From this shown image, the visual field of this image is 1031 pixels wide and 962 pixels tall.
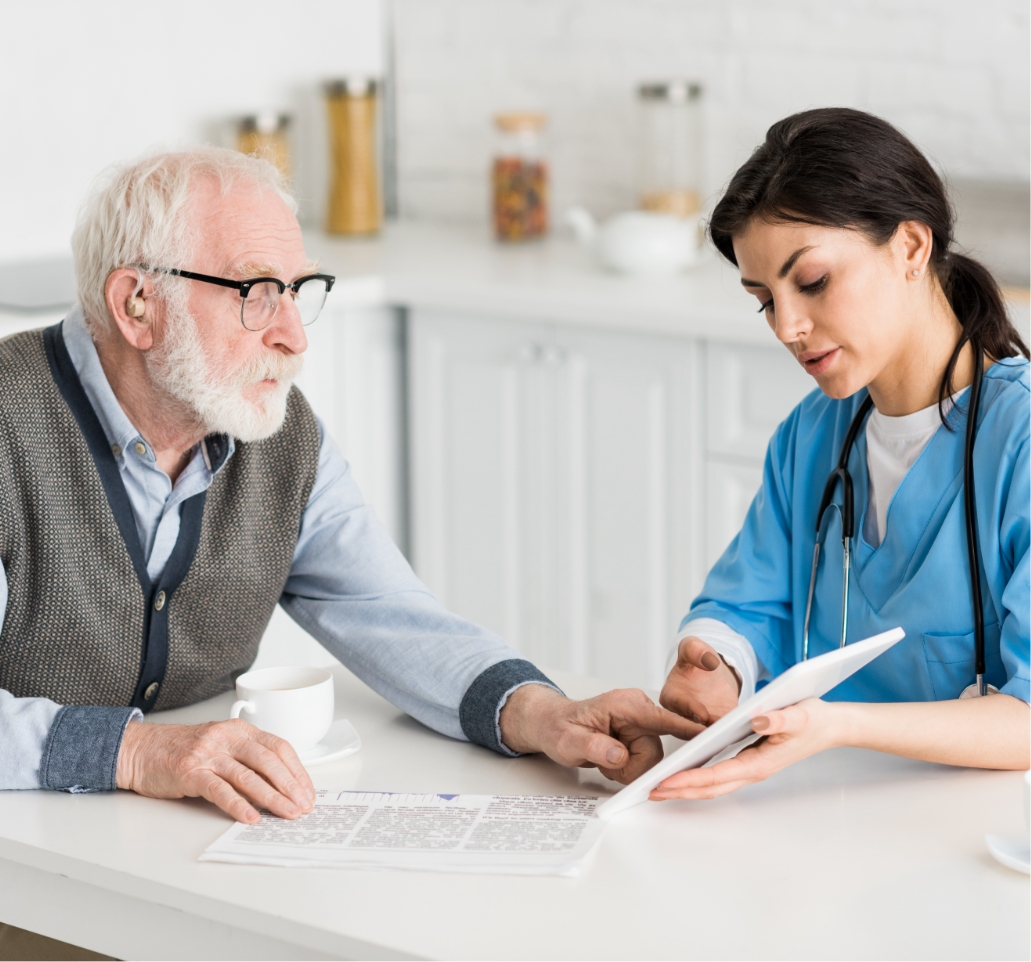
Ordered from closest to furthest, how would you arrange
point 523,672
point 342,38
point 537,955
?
point 537,955, point 523,672, point 342,38

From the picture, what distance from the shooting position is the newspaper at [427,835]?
43.3 inches

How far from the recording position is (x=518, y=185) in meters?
3.29

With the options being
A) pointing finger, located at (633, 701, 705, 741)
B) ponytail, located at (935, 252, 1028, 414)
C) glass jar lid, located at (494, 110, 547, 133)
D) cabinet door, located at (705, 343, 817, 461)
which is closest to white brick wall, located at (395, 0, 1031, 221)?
glass jar lid, located at (494, 110, 547, 133)

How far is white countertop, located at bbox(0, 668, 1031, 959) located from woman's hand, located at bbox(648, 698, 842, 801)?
0.03 metres

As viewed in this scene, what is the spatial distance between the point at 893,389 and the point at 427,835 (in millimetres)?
697

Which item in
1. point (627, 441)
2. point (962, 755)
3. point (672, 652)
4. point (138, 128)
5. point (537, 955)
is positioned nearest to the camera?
point (537, 955)

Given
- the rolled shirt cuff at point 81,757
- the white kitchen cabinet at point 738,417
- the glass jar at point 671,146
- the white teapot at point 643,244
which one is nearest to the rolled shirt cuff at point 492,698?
the rolled shirt cuff at point 81,757

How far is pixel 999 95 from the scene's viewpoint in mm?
2846

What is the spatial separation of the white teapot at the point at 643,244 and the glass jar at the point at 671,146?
0.53ft

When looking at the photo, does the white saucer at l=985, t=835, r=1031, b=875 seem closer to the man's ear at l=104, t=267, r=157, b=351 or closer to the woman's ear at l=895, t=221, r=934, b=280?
the woman's ear at l=895, t=221, r=934, b=280

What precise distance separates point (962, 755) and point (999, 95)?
6.52 feet

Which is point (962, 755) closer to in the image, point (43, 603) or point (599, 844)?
point (599, 844)

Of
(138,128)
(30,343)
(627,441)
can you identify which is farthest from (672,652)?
(138,128)

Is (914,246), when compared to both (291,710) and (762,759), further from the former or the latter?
(291,710)
